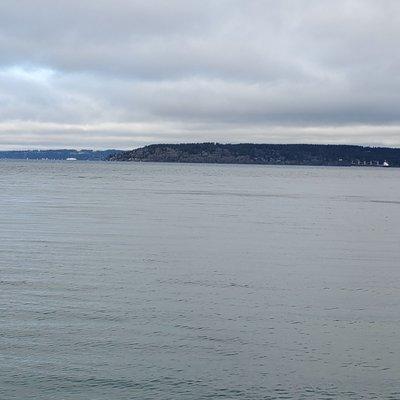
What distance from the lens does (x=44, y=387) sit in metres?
11.2

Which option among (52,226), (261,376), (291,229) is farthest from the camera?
(291,229)

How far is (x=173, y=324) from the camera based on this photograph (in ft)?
48.5

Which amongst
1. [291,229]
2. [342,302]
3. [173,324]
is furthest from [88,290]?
[291,229]

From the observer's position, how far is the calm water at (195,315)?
11.6 m

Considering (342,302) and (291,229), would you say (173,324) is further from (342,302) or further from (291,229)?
(291,229)

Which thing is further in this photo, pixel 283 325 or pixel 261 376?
pixel 283 325

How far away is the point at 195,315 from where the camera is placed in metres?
15.5

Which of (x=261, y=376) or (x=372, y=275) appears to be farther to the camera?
(x=372, y=275)

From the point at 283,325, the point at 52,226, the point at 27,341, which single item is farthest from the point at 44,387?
the point at 52,226

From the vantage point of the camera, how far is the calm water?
1163 cm

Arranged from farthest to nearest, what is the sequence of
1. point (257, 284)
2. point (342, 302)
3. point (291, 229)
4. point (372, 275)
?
1. point (291, 229)
2. point (372, 275)
3. point (257, 284)
4. point (342, 302)

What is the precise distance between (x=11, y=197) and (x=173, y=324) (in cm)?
3870

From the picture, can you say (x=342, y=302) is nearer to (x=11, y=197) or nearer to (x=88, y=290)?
(x=88, y=290)

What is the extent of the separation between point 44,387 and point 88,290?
656 centimetres
